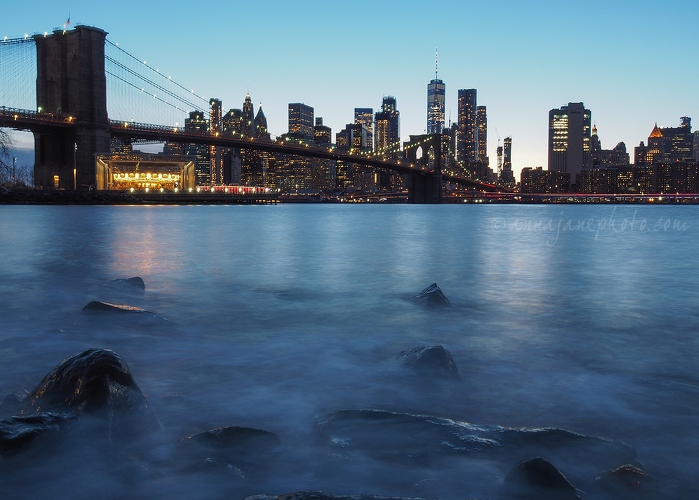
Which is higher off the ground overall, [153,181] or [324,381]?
[153,181]

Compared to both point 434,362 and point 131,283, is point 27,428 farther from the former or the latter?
point 131,283

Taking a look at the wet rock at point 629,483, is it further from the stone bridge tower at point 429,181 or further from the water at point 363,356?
the stone bridge tower at point 429,181

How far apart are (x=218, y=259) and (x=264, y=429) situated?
865 cm

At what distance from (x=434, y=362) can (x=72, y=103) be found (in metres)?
58.2

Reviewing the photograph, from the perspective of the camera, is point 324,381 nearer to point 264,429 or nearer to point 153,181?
Answer: point 264,429

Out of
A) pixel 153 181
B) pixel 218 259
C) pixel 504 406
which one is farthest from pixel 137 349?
pixel 153 181

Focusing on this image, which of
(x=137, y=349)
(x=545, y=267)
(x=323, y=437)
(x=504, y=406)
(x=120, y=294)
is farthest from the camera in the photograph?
(x=545, y=267)

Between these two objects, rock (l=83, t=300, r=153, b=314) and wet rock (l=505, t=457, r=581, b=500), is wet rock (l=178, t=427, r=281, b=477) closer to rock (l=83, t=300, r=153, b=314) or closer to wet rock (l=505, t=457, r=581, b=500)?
wet rock (l=505, t=457, r=581, b=500)

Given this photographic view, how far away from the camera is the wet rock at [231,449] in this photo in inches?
82.8

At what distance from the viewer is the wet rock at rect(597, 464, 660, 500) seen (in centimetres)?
197

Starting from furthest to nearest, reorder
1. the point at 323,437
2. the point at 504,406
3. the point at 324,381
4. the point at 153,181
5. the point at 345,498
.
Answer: the point at 153,181, the point at 324,381, the point at 504,406, the point at 323,437, the point at 345,498

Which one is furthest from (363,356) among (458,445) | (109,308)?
(109,308)

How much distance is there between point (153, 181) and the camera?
6938 centimetres

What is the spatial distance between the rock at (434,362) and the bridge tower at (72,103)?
2135 inches
